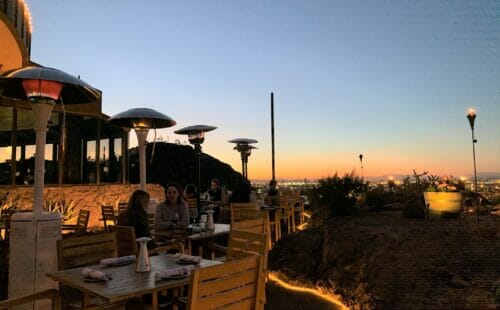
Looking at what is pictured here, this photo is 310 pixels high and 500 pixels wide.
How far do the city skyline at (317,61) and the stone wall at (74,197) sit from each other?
205 cm

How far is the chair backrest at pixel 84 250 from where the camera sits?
2732 mm

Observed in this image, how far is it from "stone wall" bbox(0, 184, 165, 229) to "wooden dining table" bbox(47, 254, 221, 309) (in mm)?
6543

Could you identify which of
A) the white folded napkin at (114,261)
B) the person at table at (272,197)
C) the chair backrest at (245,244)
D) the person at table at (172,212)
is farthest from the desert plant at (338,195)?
the white folded napkin at (114,261)

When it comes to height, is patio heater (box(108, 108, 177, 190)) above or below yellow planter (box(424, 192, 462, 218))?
above

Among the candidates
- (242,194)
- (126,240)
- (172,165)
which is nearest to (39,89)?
(126,240)

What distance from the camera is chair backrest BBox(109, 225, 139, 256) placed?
10.5 ft

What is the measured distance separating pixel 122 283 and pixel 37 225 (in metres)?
1.93

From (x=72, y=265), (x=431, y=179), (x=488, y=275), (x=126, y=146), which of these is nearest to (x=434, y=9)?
(x=431, y=179)

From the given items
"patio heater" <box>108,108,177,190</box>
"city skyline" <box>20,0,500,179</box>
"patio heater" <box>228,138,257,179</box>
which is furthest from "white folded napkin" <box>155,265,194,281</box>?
"patio heater" <box>228,138,257,179</box>

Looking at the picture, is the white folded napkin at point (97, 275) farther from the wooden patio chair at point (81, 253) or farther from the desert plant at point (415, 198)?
the desert plant at point (415, 198)

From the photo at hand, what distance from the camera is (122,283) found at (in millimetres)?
2145

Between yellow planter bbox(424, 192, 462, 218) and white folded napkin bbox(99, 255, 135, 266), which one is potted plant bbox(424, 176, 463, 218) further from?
white folded napkin bbox(99, 255, 135, 266)

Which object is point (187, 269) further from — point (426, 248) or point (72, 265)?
point (426, 248)

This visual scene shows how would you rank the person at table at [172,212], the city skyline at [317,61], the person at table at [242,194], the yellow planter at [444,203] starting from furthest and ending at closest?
the city skyline at [317,61] → the person at table at [242,194] → the yellow planter at [444,203] → the person at table at [172,212]
